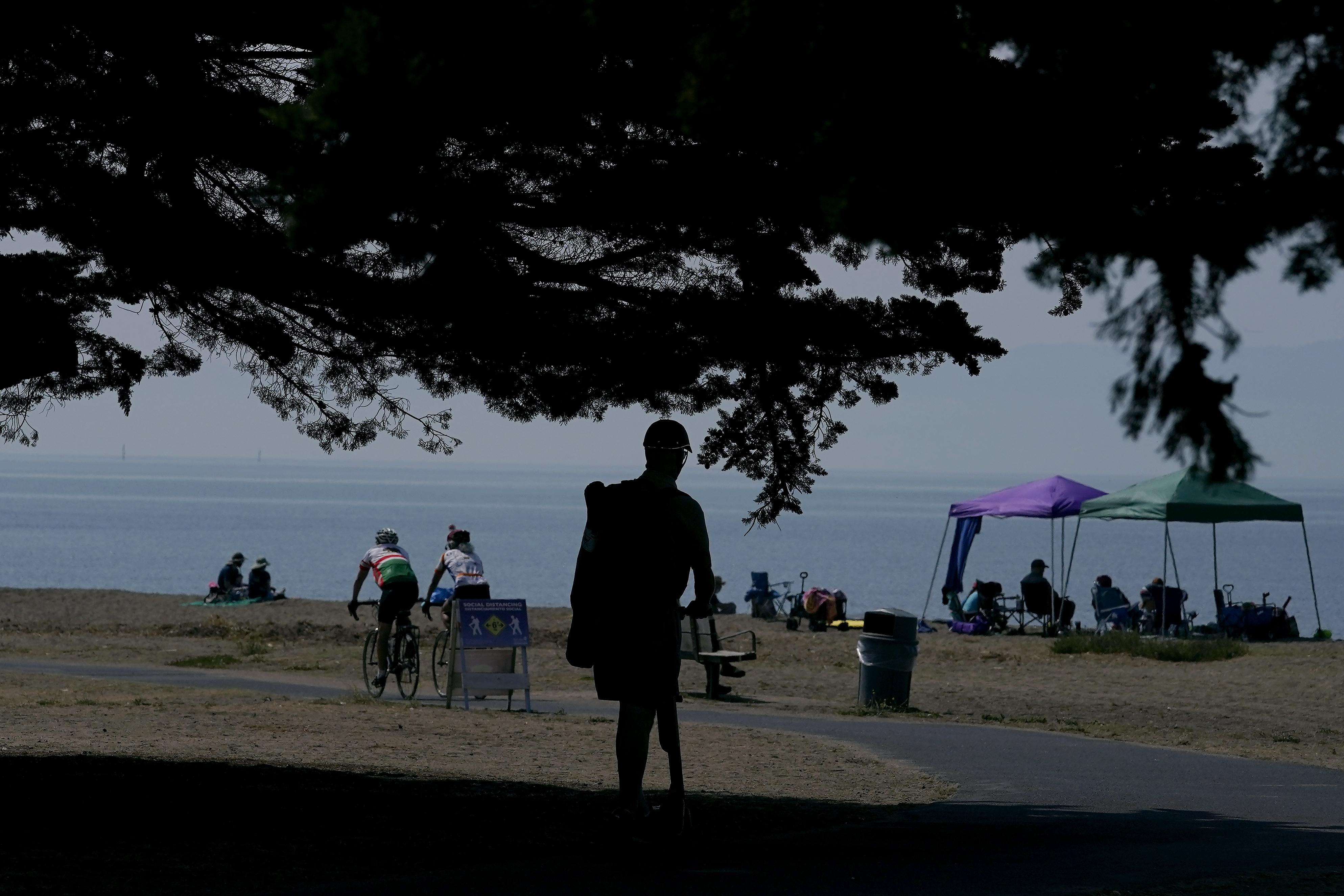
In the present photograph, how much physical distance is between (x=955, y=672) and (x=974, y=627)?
6538mm

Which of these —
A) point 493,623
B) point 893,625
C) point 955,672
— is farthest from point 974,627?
point 493,623

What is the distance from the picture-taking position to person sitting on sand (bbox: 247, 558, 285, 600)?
3422 centimetres

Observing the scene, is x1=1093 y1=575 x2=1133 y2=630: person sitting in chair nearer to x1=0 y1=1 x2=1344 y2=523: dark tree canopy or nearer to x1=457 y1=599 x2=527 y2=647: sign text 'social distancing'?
x1=457 y1=599 x2=527 y2=647: sign text 'social distancing'

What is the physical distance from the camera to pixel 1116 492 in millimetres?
28859

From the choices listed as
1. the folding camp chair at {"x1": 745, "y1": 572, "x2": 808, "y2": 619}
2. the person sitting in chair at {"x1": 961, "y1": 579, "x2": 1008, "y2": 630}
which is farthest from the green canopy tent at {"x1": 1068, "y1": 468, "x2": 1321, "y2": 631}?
the folding camp chair at {"x1": 745, "y1": 572, "x2": 808, "y2": 619}

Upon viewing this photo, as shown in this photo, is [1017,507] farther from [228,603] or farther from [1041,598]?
[228,603]

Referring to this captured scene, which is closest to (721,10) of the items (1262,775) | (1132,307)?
(1132,307)

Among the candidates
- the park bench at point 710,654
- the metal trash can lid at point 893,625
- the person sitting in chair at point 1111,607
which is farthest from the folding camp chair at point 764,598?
the metal trash can lid at point 893,625

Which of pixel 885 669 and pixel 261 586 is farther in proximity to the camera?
pixel 261 586

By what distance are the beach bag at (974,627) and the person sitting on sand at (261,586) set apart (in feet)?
46.2

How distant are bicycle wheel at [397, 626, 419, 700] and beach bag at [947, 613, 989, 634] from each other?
576 inches

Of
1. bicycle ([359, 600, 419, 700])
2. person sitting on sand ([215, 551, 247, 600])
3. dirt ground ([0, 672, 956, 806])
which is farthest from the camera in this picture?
person sitting on sand ([215, 551, 247, 600])

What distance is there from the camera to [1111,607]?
29.0 metres

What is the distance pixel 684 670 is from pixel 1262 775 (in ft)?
37.4
